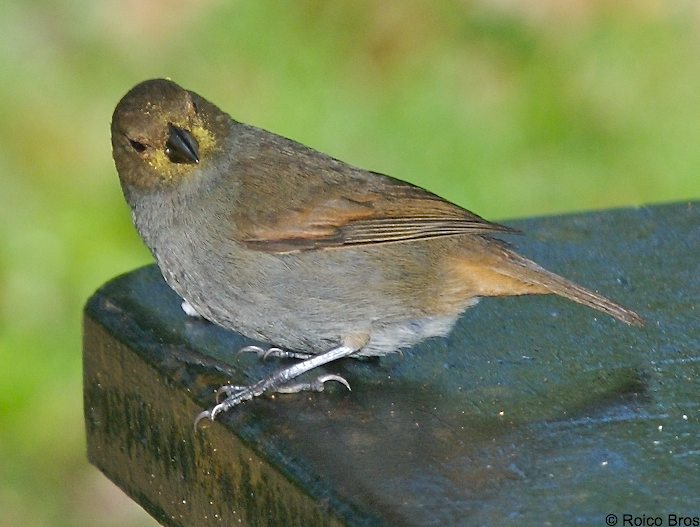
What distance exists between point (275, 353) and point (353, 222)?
0.44 meters

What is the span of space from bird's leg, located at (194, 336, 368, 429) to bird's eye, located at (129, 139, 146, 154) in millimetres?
867

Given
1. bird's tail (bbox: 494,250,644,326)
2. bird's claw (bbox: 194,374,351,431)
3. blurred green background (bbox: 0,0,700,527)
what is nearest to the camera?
bird's claw (bbox: 194,374,351,431)

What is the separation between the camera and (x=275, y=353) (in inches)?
167

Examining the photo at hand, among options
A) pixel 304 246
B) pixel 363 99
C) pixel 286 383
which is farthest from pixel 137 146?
pixel 363 99

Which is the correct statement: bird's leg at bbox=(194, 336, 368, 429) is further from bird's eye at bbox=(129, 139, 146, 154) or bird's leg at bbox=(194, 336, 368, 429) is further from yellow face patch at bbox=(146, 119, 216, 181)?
bird's eye at bbox=(129, 139, 146, 154)

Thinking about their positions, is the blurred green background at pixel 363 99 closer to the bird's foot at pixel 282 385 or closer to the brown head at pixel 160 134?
the brown head at pixel 160 134

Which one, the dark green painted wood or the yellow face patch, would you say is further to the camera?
the yellow face patch

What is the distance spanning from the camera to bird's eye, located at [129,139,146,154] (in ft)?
14.5

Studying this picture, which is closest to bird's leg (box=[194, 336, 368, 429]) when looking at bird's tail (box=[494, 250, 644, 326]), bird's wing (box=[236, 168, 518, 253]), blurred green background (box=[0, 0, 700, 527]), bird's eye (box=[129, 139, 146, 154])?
bird's wing (box=[236, 168, 518, 253])

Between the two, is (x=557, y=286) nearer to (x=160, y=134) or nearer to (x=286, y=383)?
(x=286, y=383)

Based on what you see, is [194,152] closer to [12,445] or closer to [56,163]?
[12,445]

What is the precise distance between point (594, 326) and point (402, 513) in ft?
4.13

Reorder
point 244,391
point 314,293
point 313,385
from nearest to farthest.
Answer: point 244,391 < point 313,385 < point 314,293

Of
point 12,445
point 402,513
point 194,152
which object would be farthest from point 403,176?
point 402,513
